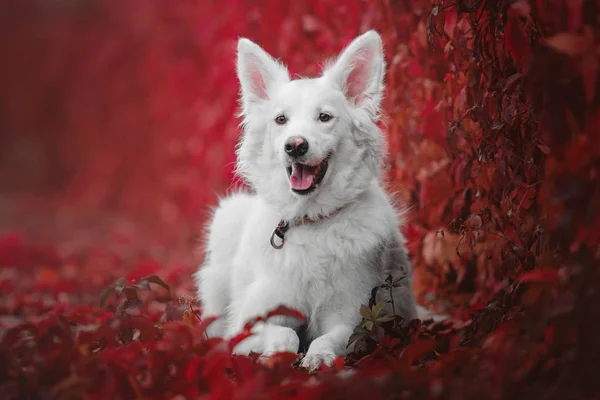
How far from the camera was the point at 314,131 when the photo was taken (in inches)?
133

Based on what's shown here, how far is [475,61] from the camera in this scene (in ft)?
11.4

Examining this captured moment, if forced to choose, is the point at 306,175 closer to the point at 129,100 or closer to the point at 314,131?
the point at 314,131

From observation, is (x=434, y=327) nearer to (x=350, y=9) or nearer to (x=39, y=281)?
(x=350, y=9)

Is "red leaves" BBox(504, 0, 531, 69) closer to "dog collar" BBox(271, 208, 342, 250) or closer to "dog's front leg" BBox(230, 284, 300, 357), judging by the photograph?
"dog collar" BBox(271, 208, 342, 250)

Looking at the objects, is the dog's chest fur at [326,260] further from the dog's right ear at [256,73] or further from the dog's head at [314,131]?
the dog's right ear at [256,73]

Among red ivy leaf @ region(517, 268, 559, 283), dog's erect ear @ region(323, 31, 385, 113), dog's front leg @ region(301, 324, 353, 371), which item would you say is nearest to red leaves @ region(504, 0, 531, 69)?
dog's erect ear @ region(323, 31, 385, 113)

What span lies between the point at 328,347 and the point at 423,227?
208 cm

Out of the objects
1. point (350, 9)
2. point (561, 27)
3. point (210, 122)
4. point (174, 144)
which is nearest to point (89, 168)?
point (174, 144)

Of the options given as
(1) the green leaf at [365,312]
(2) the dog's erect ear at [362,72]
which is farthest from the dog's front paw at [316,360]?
(2) the dog's erect ear at [362,72]

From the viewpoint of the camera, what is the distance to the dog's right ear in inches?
148

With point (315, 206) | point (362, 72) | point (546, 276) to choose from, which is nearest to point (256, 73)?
point (362, 72)

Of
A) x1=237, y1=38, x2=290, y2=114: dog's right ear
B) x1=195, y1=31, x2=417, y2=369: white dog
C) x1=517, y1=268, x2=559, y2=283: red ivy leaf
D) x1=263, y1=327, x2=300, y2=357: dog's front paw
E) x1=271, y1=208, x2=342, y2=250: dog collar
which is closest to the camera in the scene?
x1=517, y1=268, x2=559, y2=283: red ivy leaf

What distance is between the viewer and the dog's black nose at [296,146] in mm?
3270

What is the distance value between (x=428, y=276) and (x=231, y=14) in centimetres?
369
